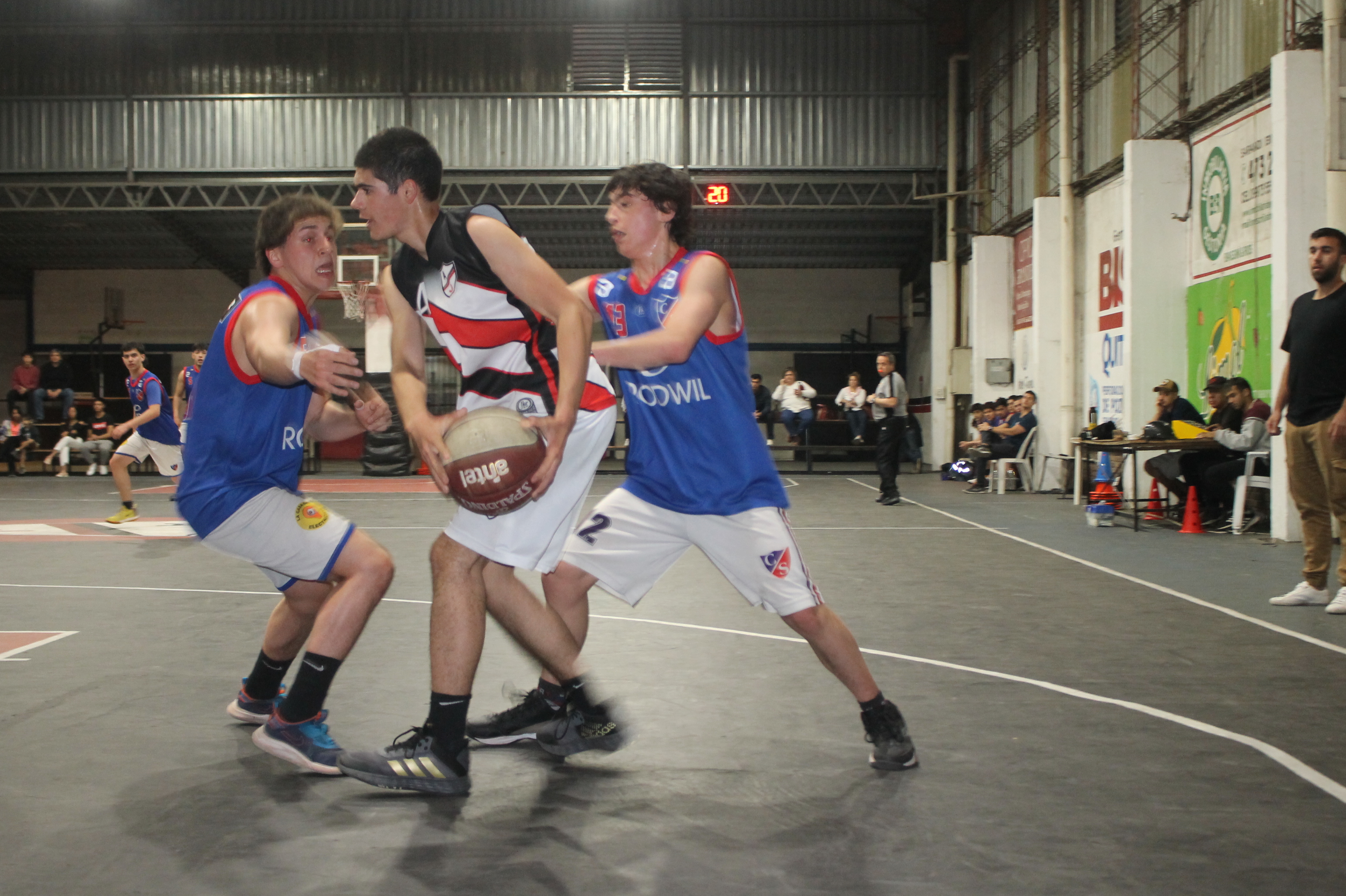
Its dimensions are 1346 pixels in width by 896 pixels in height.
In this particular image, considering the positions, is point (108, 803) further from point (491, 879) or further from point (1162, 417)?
point (1162, 417)

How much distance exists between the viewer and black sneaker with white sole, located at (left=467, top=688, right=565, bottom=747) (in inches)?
148

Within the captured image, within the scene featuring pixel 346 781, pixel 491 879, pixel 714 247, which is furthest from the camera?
pixel 714 247

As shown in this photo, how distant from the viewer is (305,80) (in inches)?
937

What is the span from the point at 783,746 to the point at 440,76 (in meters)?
22.4

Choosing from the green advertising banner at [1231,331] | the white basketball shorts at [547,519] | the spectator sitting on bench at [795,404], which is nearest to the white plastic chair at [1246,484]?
the green advertising banner at [1231,331]

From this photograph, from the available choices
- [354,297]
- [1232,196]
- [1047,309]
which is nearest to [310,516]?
[1232,196]

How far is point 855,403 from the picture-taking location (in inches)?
723

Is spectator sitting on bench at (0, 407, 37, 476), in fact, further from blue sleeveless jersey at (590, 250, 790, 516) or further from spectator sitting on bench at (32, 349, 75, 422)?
blue sleeveless jersey at (590, 250, 790, 516)

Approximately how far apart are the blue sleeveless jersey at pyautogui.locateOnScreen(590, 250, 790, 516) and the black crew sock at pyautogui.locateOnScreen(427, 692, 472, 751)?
0.88 meters

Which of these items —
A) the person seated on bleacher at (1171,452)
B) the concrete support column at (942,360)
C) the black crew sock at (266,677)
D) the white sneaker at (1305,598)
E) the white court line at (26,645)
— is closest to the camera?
the black crew sock at (266,677)

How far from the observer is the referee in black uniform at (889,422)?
1327cm

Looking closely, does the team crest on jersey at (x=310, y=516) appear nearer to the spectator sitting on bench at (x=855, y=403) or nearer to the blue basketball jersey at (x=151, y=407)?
the blue basketball jersey at (x=151, y=407)

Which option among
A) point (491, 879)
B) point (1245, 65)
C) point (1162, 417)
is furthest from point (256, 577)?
point (1245, 65)

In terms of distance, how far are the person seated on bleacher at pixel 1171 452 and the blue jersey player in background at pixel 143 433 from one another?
953cm
